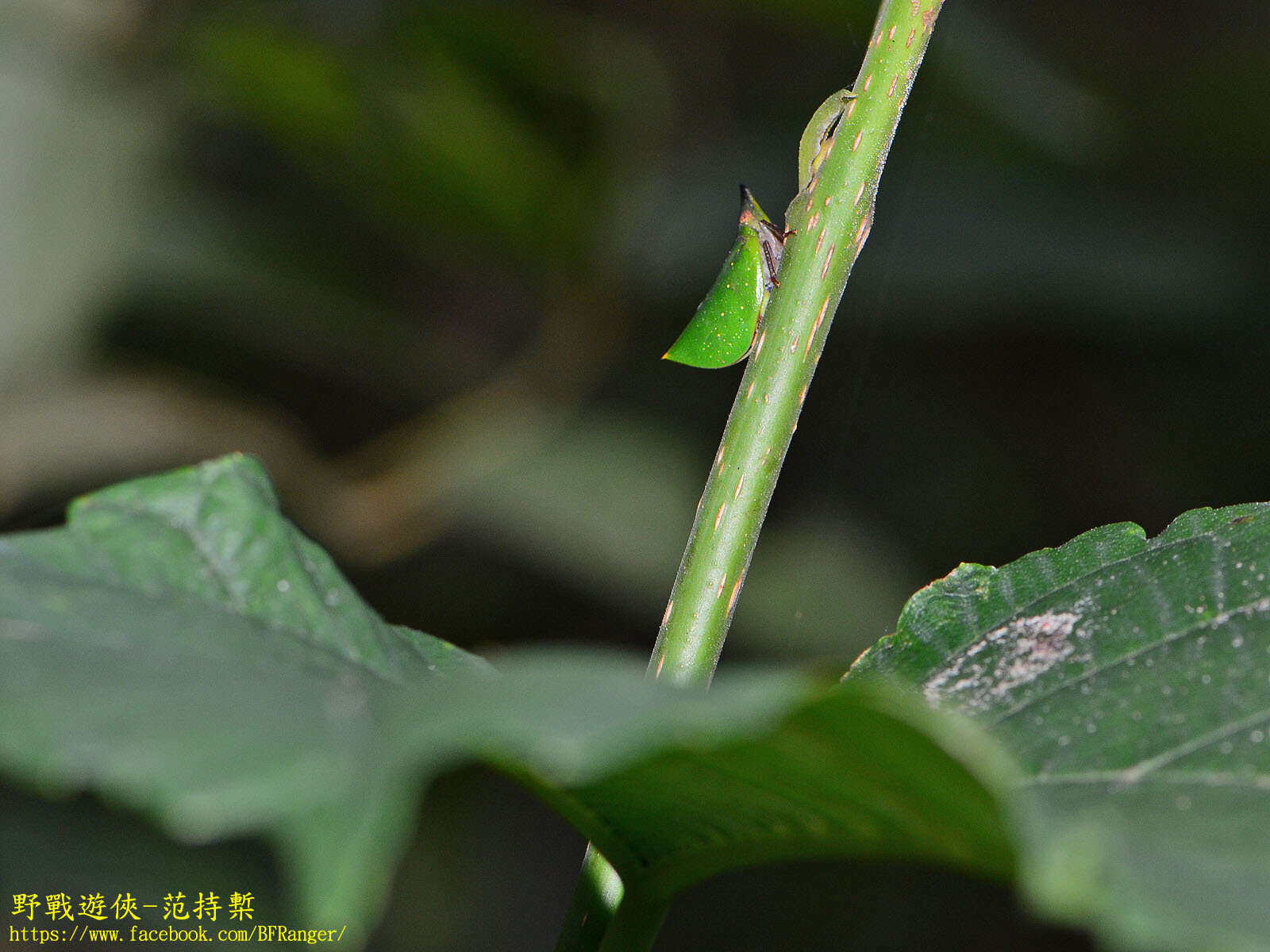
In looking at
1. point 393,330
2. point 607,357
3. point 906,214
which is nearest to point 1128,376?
point 906,214

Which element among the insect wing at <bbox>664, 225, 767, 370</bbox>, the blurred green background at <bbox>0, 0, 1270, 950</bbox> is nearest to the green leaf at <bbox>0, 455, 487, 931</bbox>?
the insect wing at <bbox>664, 225, 767, 370</bbox>

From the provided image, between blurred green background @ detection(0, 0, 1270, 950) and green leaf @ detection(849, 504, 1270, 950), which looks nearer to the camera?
green leaf @ detection(849, 504, 1270, 950)

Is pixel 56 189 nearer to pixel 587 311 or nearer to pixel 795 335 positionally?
pixel 587 311

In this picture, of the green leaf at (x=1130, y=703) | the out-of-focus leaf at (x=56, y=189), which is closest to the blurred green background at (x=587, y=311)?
the out-of-focus leaf at (x=56, y=189)

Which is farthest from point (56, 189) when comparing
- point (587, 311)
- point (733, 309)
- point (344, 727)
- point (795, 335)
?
point (344, 727)

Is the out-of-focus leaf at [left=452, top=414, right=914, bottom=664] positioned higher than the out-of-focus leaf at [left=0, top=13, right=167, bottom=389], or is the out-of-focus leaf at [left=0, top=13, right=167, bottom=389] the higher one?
the out-of-focus leaf at [left=0, top=13, right=167, bottom=389]

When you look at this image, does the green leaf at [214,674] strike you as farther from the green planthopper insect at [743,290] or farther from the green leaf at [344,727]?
the green planthopper insect at [743,290]

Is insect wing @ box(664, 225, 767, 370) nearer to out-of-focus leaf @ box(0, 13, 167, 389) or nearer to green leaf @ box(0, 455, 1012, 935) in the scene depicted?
green leaf @ box(0, 455, 1012, 935)
